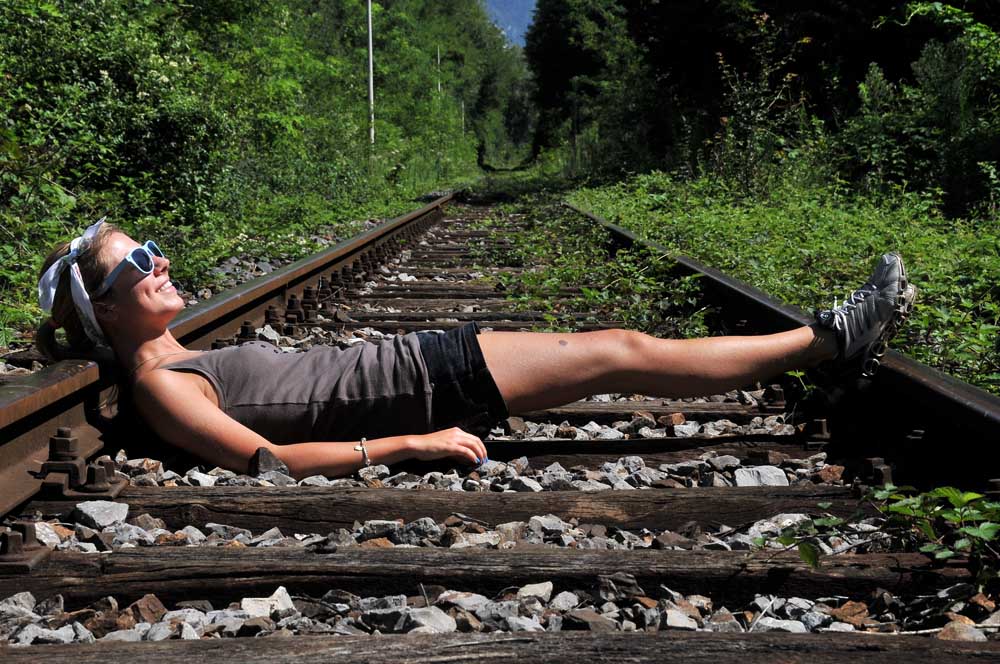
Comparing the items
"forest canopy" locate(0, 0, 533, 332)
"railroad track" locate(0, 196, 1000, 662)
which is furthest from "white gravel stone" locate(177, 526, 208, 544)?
"forest canopy" locate(0, 0, 533, 332)

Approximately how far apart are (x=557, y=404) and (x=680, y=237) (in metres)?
5.55

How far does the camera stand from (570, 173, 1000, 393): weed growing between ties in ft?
12.9

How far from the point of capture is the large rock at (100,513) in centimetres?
236

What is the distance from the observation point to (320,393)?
2980mm

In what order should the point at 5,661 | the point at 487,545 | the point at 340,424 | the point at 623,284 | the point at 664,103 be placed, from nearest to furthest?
the point at 5,661 → the point at 487,545 → the point at 340,424 → the point at 623,284 → the point at 664,103

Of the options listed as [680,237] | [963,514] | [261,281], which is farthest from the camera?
[680,237]

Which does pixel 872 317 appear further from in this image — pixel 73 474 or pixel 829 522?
pixel 73 474

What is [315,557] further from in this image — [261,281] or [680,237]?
[680,237]

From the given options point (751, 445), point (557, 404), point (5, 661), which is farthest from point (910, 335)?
point (5, 661)

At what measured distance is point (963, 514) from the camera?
1.99 meters

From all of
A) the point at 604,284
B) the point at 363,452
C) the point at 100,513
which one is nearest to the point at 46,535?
the point at 100,513

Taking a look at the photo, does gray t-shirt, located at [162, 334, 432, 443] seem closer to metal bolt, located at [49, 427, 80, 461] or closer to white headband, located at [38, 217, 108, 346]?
white headband, located at [38, 217, 108, 346]

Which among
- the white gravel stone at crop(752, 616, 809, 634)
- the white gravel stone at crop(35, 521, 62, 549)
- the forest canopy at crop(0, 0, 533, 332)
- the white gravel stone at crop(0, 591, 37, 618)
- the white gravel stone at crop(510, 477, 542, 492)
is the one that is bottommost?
the white gravel stone at crop(752, 616, 809, 634)

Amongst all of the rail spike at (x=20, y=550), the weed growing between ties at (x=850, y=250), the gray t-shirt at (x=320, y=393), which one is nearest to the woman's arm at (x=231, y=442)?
the gray t-shirt at (x=320, y=393)
